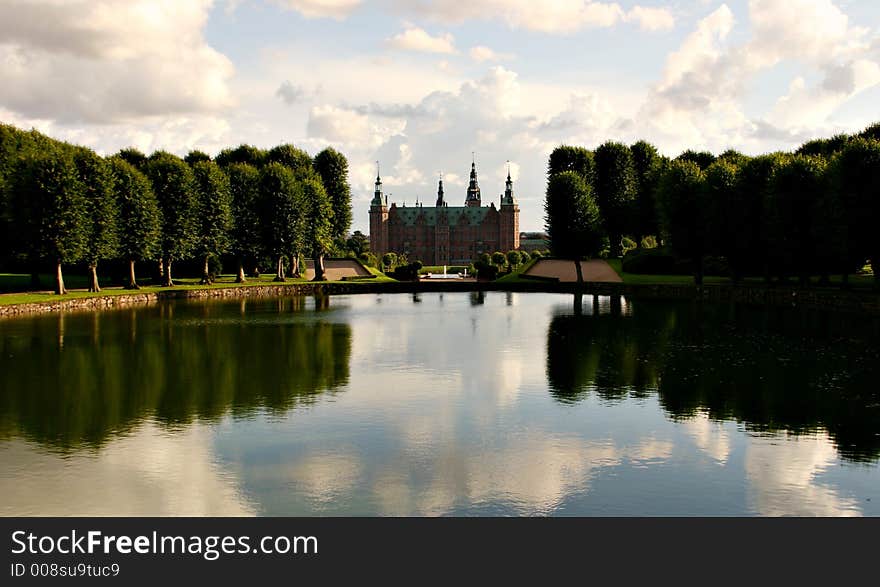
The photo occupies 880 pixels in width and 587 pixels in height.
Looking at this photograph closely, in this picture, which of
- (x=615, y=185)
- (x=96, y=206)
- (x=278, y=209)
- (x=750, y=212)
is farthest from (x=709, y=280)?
(x=96, y=206)

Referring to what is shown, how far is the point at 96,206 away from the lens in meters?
68.0

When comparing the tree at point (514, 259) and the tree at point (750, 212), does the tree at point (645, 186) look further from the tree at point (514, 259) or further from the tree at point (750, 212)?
the tree at point (514, 259)

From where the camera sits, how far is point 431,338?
40.9 meters

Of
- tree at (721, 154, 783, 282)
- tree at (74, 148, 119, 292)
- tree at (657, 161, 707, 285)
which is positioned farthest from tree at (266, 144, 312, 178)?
tree at (721, 154, 783, 282)

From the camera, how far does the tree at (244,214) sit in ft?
295

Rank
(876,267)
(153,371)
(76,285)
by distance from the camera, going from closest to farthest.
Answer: (153,371) < (876,267) < (76,285)

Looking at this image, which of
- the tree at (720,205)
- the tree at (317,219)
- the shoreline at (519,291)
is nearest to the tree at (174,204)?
the shoreline at (519,291)

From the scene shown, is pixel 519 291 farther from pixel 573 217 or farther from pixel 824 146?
pixel 824 146

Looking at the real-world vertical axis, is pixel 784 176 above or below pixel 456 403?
above

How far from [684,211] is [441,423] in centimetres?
6238
